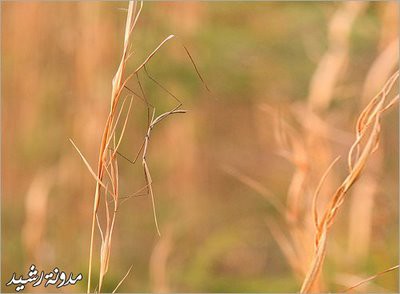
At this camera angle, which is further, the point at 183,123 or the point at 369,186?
the point at 183,123

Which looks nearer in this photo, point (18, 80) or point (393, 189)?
point (393, 189)

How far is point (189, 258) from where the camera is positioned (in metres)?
1.33

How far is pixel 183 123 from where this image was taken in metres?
1.51

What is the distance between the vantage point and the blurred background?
1.14 m

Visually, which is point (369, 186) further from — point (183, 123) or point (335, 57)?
point (183, 123)

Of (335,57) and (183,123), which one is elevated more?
(335,57)

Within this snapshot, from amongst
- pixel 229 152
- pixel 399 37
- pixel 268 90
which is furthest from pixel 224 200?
pixel 399 37


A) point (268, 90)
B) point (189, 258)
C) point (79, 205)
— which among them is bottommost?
point (189, 258)

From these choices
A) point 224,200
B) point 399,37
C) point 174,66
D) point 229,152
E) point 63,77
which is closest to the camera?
point 399,37

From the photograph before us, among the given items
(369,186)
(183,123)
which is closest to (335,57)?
(369,186)

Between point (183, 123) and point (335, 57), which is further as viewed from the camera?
point (183, 123)

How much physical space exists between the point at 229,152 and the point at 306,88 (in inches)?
15.6

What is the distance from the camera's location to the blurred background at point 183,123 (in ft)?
3.75

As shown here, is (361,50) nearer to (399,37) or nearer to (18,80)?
(399,37)
